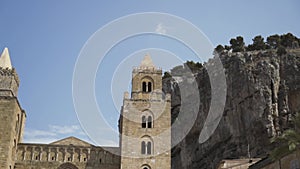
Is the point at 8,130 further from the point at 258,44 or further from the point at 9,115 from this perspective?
the point at 258,44

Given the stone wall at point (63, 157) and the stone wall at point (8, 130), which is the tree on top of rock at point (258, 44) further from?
the stone wall at point (8, 130)

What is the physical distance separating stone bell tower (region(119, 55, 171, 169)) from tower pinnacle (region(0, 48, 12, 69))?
38.0ft

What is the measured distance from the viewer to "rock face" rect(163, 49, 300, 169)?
4550 centimetres

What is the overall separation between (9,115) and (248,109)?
2562 centimetres

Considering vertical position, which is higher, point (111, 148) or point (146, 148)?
point (111, 148)

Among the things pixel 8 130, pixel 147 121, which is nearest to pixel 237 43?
pixel 147 121

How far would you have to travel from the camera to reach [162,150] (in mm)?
37344

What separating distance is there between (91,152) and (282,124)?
20561mm

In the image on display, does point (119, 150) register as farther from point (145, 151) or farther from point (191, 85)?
point (191, 85)

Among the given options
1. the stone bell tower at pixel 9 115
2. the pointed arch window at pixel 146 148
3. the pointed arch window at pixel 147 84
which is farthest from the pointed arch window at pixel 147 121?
the stone bell tower at pixel 9 115

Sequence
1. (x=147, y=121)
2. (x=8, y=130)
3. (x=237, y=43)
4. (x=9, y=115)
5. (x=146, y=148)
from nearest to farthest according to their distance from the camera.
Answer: (x=8, y=130)
(x=9, y=115)
(x=146, y=148)
(x=147, y=121)
(x=237, y=43)

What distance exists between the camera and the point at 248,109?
156ft

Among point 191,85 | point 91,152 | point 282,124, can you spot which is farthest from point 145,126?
point 191,85

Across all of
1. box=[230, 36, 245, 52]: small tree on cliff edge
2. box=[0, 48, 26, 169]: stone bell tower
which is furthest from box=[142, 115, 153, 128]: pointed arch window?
box=[230, 36, 245, 52]: small tree on cliff edge
